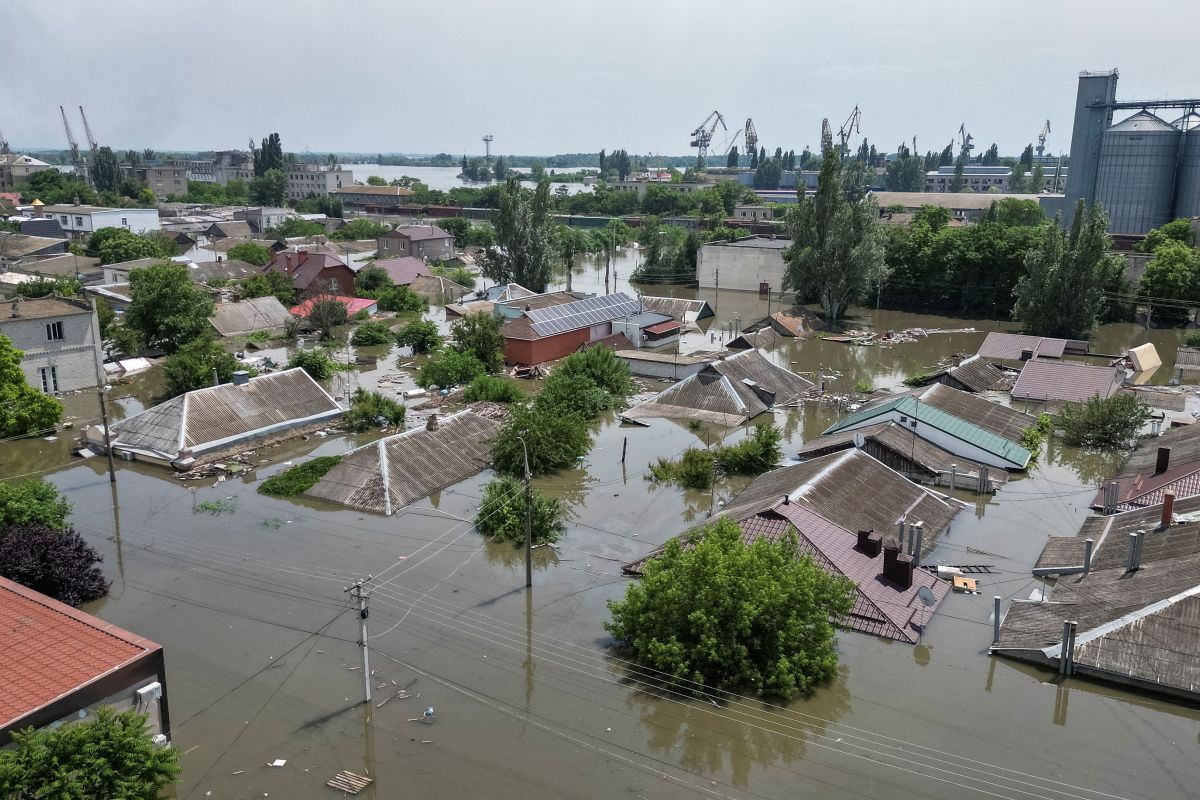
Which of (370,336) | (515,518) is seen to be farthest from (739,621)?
(370,336)

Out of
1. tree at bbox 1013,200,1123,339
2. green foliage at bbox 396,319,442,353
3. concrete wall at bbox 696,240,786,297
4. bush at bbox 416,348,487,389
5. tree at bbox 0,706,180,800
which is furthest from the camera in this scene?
concrete wall at bbox 696,240,786,297

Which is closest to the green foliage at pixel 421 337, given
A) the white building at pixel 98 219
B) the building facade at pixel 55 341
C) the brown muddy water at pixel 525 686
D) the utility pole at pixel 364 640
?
the building facade at pixel 55 341

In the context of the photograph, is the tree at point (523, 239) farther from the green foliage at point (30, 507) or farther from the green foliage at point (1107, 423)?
the green foliage at point (30, 507)

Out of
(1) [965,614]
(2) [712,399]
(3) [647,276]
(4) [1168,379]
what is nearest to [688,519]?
(1) [965,614]

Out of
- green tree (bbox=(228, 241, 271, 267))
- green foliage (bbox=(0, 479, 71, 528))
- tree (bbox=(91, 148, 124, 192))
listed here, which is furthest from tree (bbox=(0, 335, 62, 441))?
tree (bbox=(91, 148, 124, 192))

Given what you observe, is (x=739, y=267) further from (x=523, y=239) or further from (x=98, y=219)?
(x=98, y=219)

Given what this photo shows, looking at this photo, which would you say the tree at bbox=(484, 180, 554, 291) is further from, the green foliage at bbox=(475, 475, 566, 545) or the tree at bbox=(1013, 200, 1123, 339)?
the green foliage at bbox=(475, 475, 566, 545)
